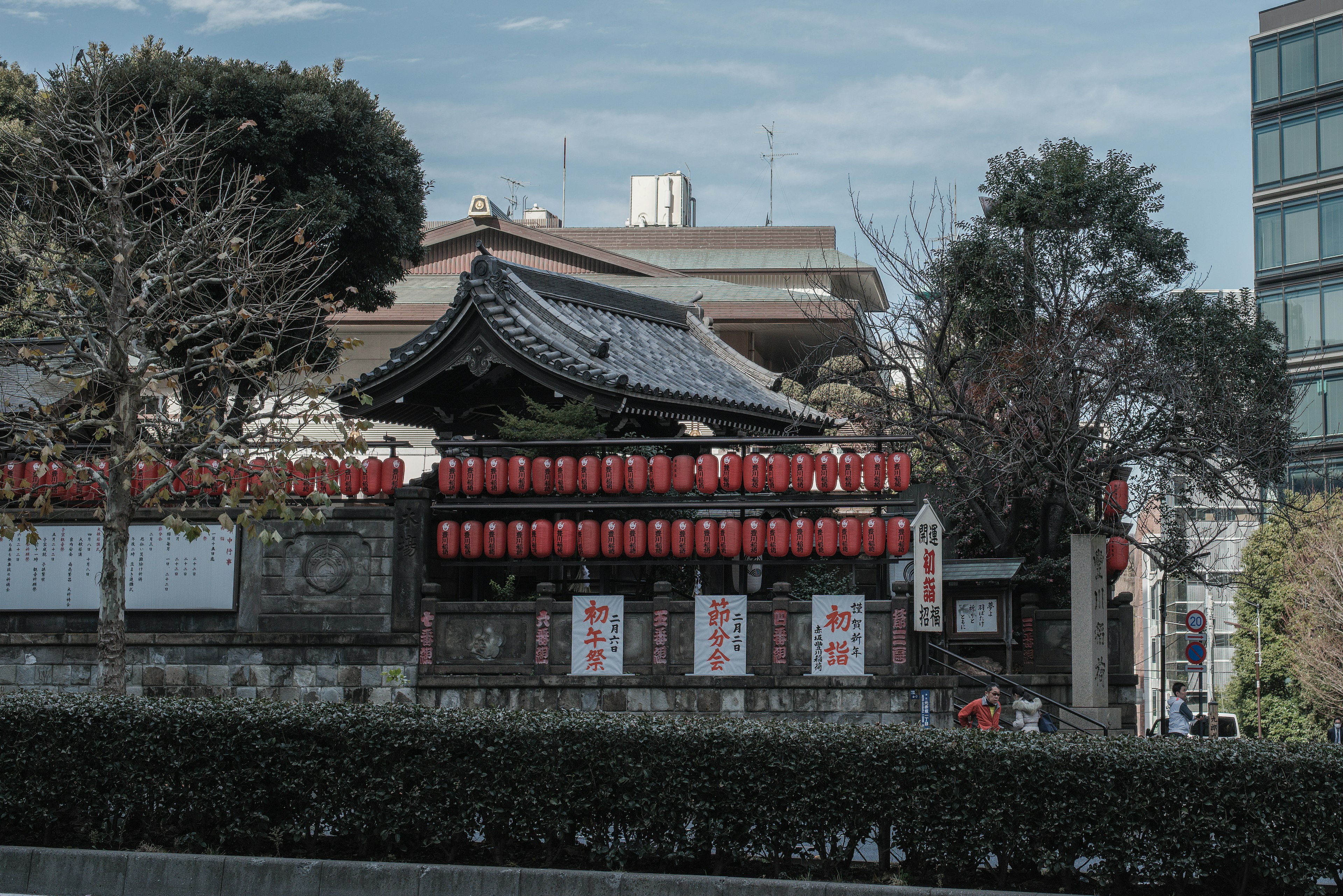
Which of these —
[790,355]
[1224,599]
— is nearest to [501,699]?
[790,355]

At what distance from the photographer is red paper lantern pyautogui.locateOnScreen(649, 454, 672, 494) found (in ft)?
59.1

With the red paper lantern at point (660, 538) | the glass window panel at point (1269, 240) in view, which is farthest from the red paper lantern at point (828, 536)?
the glass window panel at point (1269, 240)

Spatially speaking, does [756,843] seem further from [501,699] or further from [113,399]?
[113,399]

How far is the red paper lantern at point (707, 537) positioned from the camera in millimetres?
17766

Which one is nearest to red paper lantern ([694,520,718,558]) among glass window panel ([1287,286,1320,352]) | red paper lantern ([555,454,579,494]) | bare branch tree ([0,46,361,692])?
red paper lantern ([555,454,579,494])

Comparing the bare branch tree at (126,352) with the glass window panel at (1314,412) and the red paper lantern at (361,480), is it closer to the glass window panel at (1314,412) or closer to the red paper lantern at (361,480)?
the red paper lantern at (361,480)

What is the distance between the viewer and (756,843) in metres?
10.2

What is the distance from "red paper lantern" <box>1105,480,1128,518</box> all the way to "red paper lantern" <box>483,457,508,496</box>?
1127 centimetres

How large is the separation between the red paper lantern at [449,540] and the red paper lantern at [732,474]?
3938 millimetres

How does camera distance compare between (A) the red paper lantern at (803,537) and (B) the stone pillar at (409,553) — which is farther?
(A) the red paper lantern at (803,537)

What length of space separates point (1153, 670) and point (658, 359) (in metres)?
66.3

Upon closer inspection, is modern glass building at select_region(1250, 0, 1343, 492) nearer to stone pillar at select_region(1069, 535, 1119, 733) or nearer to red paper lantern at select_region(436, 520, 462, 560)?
stone pillar at select_region(1069, 535, 1119, 733)

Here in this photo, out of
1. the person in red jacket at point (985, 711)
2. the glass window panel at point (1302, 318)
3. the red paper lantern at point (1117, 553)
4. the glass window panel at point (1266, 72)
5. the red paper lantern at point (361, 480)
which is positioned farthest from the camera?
the glass window panel at point (1266, 72)

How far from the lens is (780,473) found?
1806cm
